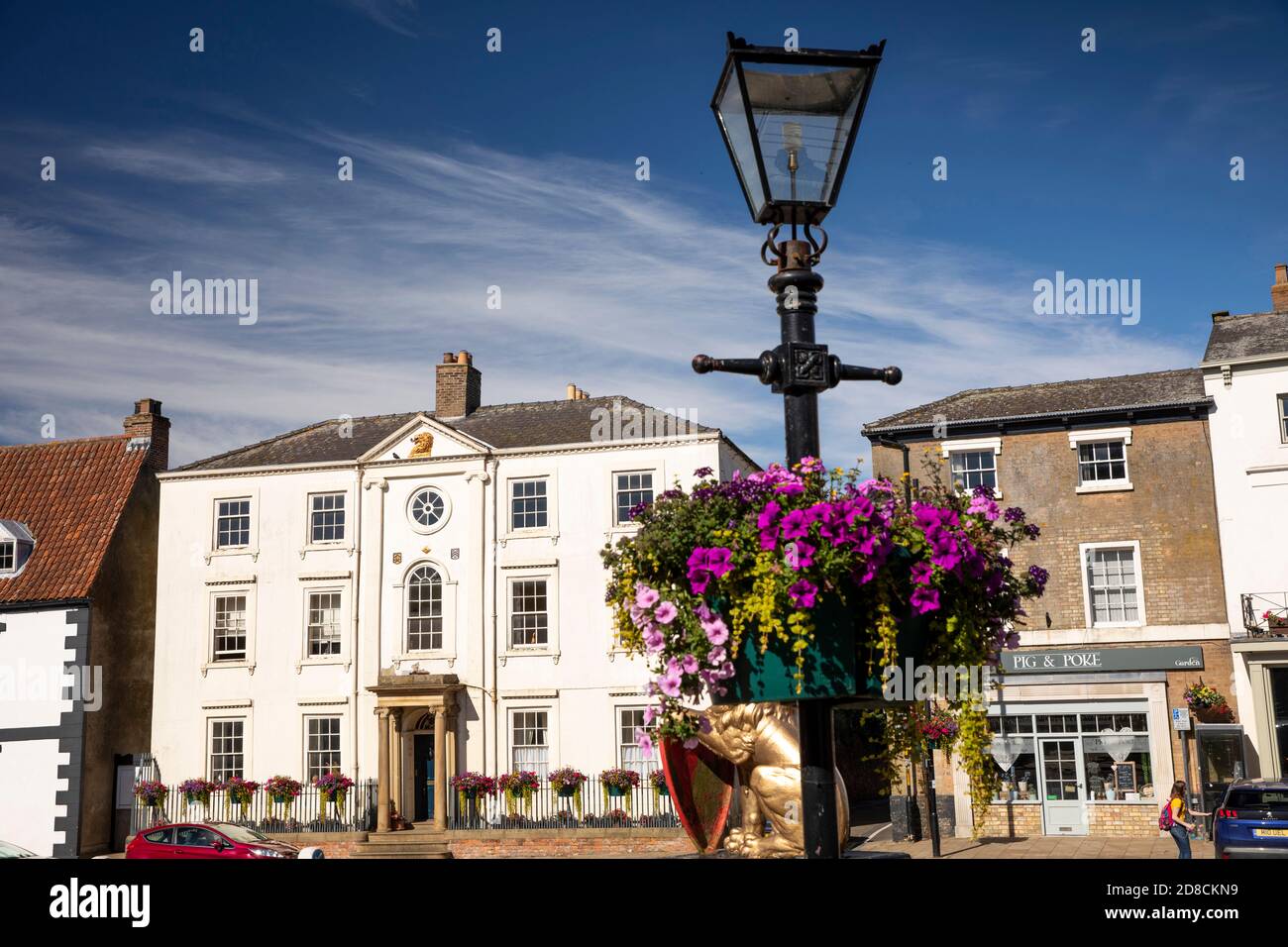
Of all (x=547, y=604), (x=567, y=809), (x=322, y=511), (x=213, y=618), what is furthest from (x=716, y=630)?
(x=213, y=618)

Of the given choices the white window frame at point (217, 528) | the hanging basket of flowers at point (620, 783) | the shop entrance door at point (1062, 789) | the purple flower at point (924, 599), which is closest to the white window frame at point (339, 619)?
the white window frame at point (217, 528)

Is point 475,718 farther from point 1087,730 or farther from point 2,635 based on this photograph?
point 1087,730

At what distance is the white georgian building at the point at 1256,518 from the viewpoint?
26.2 m

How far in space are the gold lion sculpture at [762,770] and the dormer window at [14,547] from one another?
911 inches

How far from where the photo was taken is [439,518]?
1262 inches

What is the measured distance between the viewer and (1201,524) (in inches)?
1089

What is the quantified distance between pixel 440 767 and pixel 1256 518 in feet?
65.7

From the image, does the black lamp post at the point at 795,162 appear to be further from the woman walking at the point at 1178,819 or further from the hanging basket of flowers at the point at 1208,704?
the hanging basket of flowers at the point at 1208,704

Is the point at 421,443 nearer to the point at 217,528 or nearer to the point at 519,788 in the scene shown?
the point at 217,528
